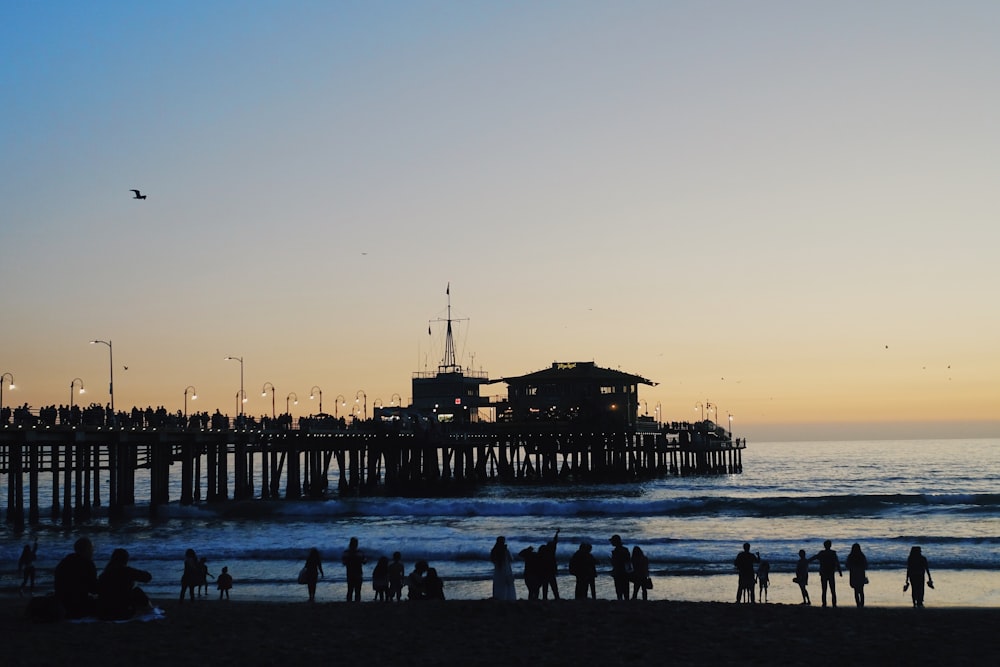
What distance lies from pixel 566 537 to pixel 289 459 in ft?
90.7

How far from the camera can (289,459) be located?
62.5m

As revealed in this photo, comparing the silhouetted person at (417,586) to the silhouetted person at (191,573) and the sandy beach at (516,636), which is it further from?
the silhouetted person at (191,573)

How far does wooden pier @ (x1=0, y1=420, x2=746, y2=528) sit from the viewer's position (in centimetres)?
4559

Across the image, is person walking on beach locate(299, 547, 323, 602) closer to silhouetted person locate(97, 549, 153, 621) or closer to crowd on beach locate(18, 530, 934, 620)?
crowd on beach locate(18, 530, 934, 620)

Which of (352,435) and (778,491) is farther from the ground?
(352,435)

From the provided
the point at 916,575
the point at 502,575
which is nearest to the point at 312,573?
the point at 502,575

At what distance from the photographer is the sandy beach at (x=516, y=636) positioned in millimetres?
12594

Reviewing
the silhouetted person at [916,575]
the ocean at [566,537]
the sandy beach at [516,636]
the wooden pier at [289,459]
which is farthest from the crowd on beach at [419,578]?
the wooden pier at [289,459]

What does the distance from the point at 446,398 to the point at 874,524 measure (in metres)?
57.5

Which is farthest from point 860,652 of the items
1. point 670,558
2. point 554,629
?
point 670,558

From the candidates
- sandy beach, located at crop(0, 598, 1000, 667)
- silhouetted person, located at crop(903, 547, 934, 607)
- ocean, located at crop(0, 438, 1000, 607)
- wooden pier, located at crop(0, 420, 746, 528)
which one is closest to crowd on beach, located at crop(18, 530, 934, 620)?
silhouetted person, located at crop(903, 547, 934, 607)

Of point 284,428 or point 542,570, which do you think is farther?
point 284,428

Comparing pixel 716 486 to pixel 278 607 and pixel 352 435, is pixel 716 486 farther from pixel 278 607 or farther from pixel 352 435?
pixel 278 607

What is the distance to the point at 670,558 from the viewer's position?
106 feet
